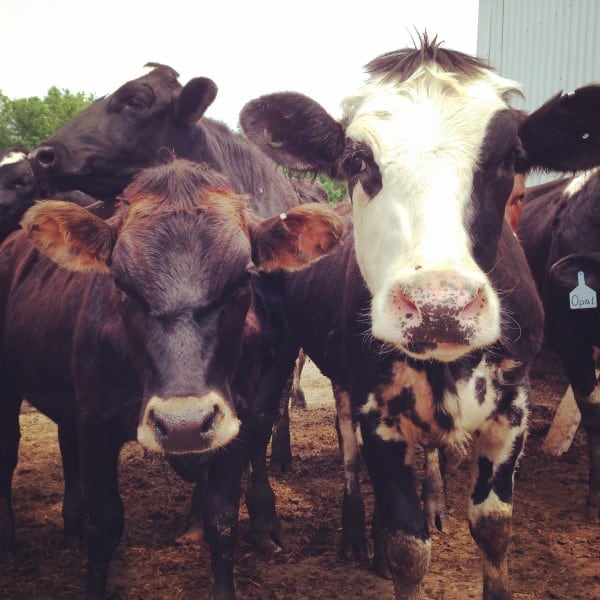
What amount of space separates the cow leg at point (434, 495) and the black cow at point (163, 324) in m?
1.43

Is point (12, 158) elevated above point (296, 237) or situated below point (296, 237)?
above

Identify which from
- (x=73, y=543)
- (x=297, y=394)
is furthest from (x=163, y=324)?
(x=297, y=394)

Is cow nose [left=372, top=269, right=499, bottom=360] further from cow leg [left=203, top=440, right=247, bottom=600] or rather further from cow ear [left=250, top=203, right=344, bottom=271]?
cow leg [left=203, top=440, right=247, bottom=600]

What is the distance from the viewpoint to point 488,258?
8.64 feet

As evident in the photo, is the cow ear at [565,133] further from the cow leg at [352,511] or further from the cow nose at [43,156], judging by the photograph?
the cow nose at [43,156]

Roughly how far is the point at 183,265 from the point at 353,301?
0.83 metres

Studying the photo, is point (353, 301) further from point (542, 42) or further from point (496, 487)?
point (542, 42)

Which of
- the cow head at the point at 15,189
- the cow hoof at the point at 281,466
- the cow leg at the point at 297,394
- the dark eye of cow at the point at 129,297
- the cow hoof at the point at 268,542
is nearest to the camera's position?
the dark eye of cow at the point at 129,297

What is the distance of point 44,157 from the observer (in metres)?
4.41

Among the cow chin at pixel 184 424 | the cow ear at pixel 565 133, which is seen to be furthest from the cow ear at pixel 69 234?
the cow ear at pixel 565 133

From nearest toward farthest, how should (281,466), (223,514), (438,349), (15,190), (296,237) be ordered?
(438,349) → (296,237) → (223,514) → (15,190) → (281,466)

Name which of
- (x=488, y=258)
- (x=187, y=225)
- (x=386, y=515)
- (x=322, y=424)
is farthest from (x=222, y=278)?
(x=322, y=424)

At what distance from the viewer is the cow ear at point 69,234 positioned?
9.23ft

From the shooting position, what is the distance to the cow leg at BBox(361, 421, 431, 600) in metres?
2.92
